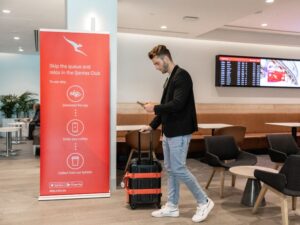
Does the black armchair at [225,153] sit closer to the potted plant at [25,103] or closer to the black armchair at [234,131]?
the black armchair at [234,131]

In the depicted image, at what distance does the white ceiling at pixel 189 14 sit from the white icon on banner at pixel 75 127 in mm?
2061

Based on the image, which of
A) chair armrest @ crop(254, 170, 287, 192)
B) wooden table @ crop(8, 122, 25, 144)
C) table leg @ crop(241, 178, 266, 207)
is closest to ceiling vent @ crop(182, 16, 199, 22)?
table leg @ crop(241, 178, 266, 207)

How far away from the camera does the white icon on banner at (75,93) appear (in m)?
3.95

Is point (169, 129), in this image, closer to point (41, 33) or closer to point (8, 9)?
point (41, 33)

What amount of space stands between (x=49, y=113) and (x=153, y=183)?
1.51 metres

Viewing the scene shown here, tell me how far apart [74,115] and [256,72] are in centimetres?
544

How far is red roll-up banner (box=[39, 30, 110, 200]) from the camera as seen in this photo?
3.89 m

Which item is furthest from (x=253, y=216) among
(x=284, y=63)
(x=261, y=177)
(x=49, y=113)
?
(x=284, y=63)

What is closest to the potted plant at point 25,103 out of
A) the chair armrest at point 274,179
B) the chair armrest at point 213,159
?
the chair armrest at point 213,159

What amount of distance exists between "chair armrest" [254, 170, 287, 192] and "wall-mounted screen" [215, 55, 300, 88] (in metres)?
4.62

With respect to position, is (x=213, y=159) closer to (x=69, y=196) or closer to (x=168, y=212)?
(x=168, y=212)

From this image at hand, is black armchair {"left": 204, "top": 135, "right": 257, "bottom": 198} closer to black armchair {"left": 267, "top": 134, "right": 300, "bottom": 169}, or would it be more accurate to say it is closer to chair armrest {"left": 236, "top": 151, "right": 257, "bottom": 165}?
chair armrest {"left": 236, "top": 151, "right": 257, "bottom": 165}

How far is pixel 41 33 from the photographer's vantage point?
12.5 feet

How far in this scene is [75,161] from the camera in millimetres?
4020
